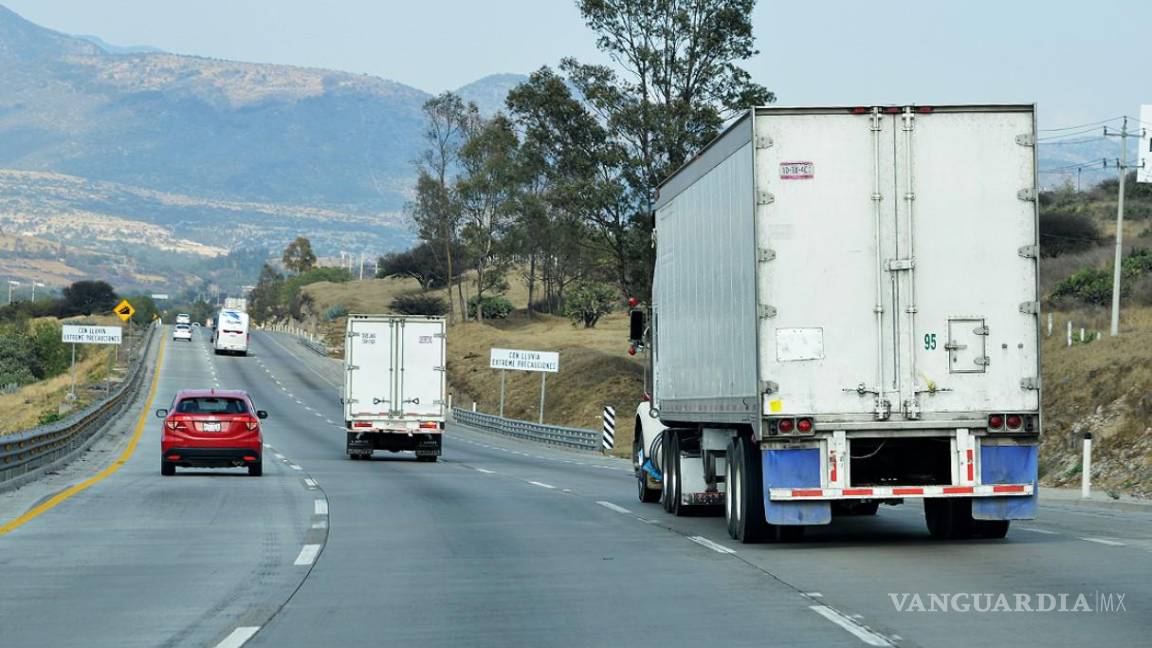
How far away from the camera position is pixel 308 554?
15.9 m

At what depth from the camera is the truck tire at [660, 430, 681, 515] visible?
21.0 m

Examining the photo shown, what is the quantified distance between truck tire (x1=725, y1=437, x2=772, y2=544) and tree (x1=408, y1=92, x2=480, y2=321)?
280ft

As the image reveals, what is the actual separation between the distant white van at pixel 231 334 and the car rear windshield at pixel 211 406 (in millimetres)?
87268

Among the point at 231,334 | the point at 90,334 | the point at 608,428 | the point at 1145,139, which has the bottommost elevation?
the point at 608,428

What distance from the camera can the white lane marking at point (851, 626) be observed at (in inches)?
392

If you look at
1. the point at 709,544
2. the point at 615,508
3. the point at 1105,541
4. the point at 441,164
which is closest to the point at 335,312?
the point at 441,164

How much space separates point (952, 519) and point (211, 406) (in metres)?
17.3

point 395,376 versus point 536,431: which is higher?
point 395,376

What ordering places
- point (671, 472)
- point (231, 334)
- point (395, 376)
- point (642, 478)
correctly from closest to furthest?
point (671, 472), point (642, 478), point (395, 376), point (231, 334)

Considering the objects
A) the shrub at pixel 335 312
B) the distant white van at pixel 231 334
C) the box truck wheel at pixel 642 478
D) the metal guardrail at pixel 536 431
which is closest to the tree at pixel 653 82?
the metal guardrail at pixel 536 431

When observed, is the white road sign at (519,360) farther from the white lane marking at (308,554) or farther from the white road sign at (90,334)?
the white lane marking at (308,554)

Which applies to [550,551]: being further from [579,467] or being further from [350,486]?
[579,467]

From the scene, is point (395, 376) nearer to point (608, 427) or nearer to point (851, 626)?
point (608, 427)

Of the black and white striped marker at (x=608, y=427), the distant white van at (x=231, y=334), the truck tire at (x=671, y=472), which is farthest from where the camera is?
the distant white van at (x=231, y=334)
